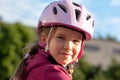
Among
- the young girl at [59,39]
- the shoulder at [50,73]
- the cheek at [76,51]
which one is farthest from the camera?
the cheek at [76,51]

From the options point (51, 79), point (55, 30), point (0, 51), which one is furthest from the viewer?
point (0, 51)

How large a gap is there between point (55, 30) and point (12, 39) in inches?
1267

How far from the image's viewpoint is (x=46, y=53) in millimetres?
3953

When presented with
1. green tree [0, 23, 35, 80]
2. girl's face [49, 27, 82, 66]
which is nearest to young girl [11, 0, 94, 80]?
girl's face [49, 27, 82, 66]

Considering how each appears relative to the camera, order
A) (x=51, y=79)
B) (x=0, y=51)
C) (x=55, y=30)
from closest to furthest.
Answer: (x=51, y=79) → (x=55, y=30) → (x=0, y=51)

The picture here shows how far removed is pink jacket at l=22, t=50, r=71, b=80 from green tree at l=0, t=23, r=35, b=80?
2899cm

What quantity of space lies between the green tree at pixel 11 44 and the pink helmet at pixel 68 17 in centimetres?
2895

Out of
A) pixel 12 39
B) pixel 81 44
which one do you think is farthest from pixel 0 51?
pixel 81 44

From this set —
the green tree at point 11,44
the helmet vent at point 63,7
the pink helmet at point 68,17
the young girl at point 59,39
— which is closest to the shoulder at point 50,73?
the young girl at point 59,39

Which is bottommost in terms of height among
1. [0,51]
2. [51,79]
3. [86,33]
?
[0,51]

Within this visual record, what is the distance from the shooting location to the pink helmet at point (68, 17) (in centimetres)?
385

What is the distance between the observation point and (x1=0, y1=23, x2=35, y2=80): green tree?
3378cm

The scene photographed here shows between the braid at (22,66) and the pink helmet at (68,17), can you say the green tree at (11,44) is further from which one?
the pink helmet at (68,17)

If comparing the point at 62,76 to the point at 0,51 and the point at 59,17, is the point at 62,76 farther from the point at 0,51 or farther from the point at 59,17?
the point at 0,51
